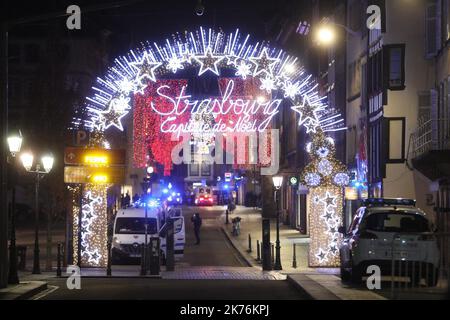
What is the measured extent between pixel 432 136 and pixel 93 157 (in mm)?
11961

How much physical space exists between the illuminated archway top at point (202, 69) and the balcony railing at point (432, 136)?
12.6ft

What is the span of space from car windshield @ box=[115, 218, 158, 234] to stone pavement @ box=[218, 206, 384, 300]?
4.54 meters

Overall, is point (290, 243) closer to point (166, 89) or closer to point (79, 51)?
point (166, 89)

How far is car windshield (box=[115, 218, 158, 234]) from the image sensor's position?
3734 centimetres

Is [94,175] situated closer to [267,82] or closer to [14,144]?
[267,82]

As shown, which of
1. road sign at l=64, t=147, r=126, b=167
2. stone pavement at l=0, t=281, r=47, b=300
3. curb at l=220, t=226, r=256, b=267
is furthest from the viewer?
curb at l=220, t=226, r=256, b=267


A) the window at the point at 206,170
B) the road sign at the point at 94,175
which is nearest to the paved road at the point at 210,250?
the road sign at the point at 94,175

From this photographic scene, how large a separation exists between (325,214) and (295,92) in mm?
4339

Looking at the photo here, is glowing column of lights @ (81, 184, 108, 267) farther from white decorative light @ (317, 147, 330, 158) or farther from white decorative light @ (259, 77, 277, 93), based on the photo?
white decorative light @ (317, 147, 330, 158)

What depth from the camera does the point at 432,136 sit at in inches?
1334

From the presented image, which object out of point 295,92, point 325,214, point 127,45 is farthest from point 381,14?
point 127,45

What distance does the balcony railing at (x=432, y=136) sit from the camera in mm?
31922

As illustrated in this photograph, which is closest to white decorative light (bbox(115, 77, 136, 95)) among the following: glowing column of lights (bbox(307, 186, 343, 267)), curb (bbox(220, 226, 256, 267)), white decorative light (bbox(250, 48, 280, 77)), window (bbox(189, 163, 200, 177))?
white decorative light (bbox(250, 48, 280, 77))

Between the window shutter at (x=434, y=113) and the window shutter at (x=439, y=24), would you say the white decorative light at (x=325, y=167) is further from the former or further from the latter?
the window shutter at (x=439, y=24)
